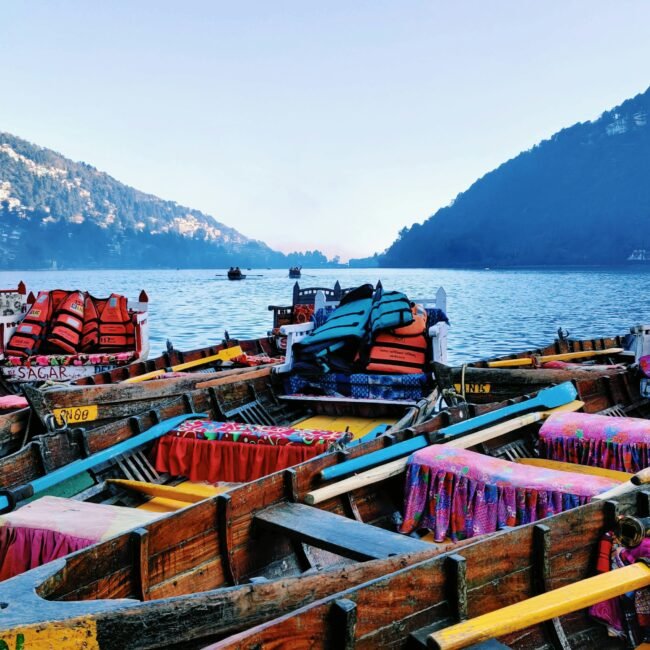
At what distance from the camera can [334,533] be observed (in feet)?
12.5

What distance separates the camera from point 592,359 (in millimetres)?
14062

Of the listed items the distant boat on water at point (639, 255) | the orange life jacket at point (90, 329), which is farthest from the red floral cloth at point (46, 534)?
the distant boat on water at point (639, 255)

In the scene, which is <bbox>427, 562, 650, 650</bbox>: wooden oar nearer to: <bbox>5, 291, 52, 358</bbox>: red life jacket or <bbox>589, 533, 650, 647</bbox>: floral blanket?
<bbox>589, 533, 650, 647</bbox>: floral blanket

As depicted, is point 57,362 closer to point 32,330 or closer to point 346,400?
point 32,330

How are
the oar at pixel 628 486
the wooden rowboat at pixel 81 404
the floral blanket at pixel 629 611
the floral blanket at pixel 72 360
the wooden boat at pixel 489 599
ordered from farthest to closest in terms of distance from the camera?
1. the floral blanket at pixel 72 360
2. the wooden rowboat at pixel 81 404
3. the oar at pixel 628 486
4. the floral blanket at pixel 629 611
5. the wooden boat at pixel 489 599

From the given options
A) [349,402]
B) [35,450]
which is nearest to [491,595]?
[35,450]

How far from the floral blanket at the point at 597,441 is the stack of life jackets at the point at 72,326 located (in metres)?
9.73

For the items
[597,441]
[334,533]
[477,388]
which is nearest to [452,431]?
[597,441]

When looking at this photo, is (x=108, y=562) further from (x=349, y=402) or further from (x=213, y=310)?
(x=213, y=310)

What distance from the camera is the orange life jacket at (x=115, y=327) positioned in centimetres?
1290

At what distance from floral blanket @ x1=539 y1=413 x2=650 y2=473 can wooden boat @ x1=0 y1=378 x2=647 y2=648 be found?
1568 millimetres

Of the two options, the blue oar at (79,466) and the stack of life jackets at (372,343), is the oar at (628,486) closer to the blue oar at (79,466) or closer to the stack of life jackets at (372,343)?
the blue oar at (79,466)

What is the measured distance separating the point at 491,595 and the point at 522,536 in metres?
0.36

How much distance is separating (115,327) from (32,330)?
163 cm
